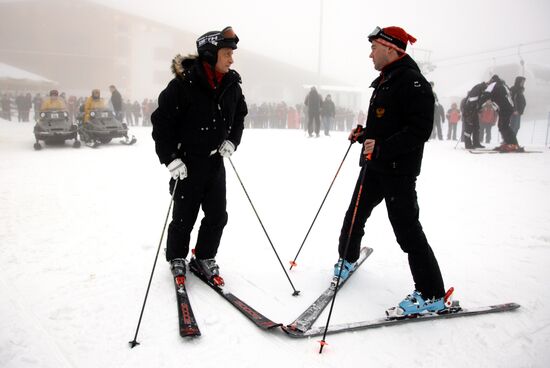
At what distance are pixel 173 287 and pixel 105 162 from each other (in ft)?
23.1

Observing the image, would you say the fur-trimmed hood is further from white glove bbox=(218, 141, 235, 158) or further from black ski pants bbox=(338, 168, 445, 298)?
black ski pants bbox=(338, 168, 445, 298)

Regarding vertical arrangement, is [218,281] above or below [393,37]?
below

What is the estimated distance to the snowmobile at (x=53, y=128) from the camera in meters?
11.2

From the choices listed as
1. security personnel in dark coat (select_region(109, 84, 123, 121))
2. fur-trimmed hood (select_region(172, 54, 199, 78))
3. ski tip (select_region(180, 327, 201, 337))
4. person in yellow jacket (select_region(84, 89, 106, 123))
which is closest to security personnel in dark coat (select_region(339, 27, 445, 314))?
fur-trimmed hood (select_region(172, 54, 199, 78))

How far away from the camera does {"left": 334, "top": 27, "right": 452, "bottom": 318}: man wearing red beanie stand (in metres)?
2.65

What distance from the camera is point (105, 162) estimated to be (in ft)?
30.7

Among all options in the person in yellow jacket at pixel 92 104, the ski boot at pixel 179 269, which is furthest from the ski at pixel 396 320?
the person in yellow jacket at pixel 92 104

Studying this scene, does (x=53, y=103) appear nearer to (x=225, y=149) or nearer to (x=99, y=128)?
(x=99, y=128)

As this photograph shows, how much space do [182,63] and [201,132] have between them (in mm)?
597

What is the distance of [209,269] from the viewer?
11.5ft

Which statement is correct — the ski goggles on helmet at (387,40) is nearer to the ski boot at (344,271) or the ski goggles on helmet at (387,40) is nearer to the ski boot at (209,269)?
the ski boot at (344,271)

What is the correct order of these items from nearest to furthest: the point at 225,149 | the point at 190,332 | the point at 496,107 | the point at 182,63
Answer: the point at 190,332
the point at 182,63
the point at 225,149
the point at 496,107

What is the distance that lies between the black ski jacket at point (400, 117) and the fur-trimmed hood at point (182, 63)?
1555 millimetres

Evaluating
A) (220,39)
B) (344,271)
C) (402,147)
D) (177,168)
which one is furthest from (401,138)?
(177,168)
